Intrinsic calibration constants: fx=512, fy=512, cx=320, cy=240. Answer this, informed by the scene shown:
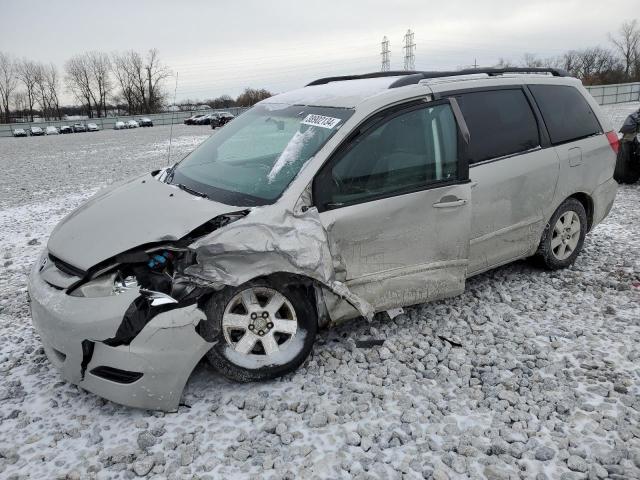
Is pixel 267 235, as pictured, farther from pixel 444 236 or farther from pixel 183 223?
pixel 444 236

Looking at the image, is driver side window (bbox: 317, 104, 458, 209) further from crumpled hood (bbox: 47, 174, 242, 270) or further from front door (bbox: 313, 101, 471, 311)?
crumpled hood (bbox: 47, 174, 242, 270)

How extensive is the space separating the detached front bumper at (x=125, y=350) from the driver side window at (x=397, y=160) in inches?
47.6

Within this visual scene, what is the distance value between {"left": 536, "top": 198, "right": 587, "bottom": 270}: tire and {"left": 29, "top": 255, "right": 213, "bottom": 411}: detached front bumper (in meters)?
3.27

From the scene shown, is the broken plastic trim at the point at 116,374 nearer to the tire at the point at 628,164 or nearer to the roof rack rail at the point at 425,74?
the roof rack rail at the point at 425,74

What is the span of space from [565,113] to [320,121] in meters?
2.49

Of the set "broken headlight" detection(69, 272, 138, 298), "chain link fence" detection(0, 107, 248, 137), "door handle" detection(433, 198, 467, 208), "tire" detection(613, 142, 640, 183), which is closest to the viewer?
"broken headlight" detection(69, 272, 138, 298)

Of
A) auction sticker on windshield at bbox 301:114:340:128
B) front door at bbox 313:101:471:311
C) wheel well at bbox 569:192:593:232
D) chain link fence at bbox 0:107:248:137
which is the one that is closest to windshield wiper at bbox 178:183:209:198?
front door at bbox 313:101:471:311

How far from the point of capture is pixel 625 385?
3123 millimetres

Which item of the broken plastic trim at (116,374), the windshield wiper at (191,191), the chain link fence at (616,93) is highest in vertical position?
the chain link fence at (616,93)

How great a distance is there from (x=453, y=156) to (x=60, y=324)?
2.79 meters

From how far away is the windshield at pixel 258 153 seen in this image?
3.42 meters

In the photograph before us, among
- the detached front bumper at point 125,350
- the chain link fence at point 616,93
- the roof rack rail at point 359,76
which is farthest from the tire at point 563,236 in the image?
the chain link fence at point 616,93

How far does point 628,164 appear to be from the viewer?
8641 millimetres

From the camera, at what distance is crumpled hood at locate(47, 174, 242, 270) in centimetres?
301
